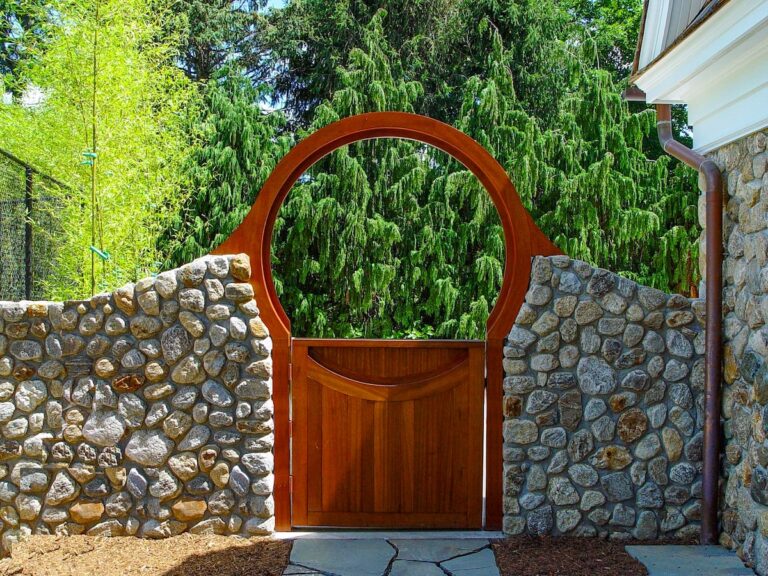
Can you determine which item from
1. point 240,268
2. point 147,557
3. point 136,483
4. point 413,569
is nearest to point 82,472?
point 136,483

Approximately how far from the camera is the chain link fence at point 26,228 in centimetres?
581

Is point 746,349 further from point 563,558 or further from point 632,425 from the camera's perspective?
point 563,558

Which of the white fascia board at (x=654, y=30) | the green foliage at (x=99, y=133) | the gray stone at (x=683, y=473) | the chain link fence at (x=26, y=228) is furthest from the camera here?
the green foliage at (x=99, y=133)

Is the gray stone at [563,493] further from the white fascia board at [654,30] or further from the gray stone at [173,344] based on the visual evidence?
the white fascia board at [654,30]

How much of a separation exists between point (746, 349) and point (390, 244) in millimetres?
6106

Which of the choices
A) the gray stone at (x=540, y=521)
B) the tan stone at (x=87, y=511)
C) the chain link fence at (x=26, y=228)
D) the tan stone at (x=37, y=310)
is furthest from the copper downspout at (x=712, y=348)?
the chain link fence at (x=26, y=228)

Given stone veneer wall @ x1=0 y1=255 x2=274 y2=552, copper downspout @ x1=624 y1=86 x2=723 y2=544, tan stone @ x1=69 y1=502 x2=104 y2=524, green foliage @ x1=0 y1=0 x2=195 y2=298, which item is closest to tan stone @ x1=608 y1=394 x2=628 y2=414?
copper downspout @ x1=624 y1=86 x2=723 y2=544

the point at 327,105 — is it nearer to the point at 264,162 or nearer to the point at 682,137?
the point at 264,162

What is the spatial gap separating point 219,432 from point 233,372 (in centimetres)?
37

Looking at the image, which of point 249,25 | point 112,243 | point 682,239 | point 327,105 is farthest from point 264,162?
point 682,239

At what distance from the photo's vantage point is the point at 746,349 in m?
3.75

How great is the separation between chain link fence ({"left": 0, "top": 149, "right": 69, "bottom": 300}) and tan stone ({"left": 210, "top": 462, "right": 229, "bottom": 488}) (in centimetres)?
276

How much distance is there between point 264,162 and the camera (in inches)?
390

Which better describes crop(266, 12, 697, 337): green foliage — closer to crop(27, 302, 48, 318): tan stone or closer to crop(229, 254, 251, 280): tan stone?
crop(229, 254, 251, 280): tan stone
